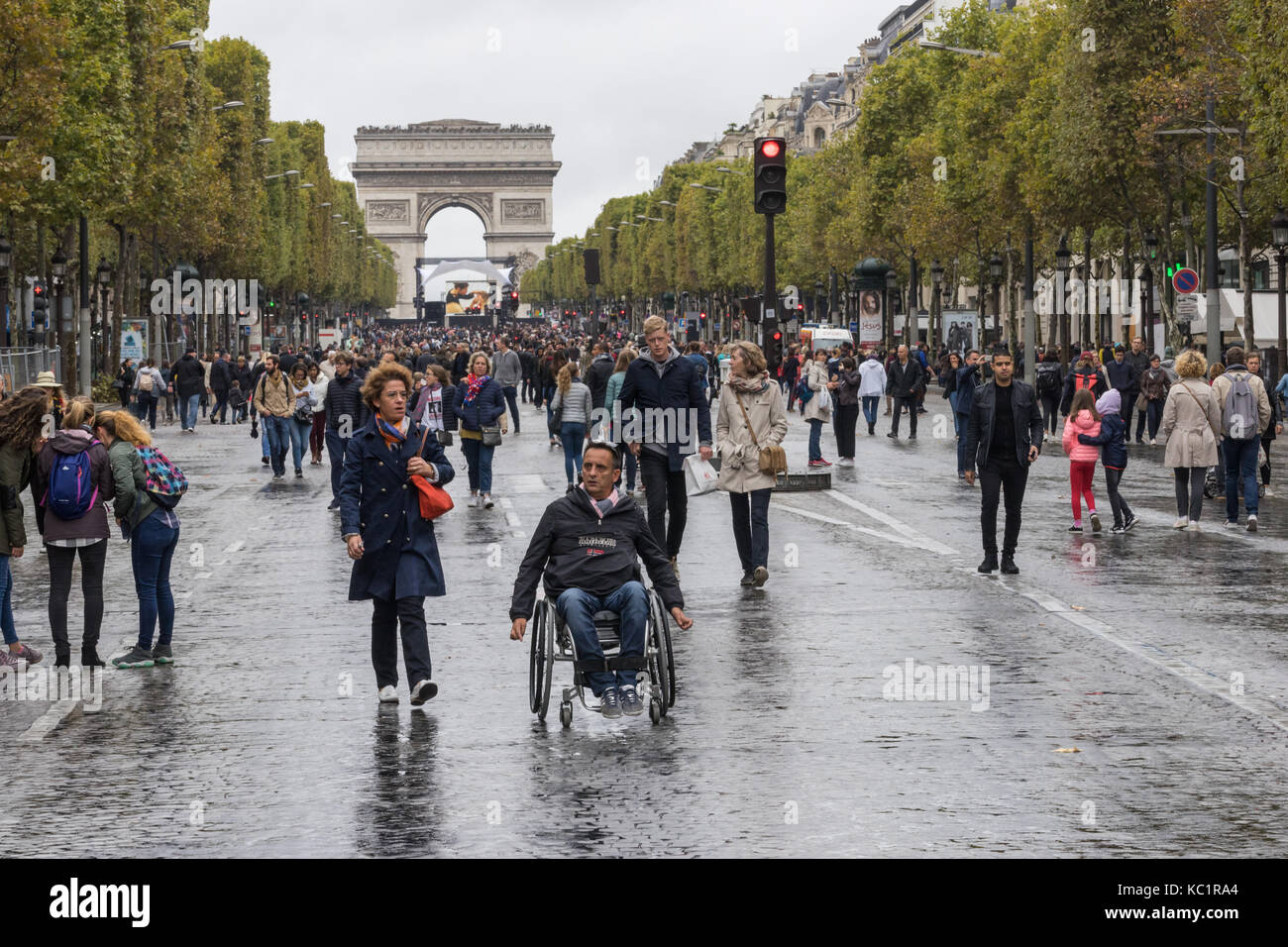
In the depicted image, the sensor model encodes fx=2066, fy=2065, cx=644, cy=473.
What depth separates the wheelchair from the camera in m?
10.1

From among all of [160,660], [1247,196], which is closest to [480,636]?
[160,660]

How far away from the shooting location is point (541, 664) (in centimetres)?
1021

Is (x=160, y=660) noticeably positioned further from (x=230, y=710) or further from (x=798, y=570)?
(x=798, y=570)

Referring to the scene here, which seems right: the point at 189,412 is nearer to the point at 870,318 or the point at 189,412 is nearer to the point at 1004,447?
the point at 1004,447

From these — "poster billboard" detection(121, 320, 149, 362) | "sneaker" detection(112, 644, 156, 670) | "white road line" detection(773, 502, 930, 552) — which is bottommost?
"sneaker" detection(112, 644, 156, 670)

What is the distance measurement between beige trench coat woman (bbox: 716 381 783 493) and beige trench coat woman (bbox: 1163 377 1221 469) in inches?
230

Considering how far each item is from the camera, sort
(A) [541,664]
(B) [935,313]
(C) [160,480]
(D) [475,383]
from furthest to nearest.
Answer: (B) [935,313] < (D) [475,383] < (C) [160,480] < (A) [541,664]

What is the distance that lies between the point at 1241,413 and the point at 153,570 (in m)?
11.8

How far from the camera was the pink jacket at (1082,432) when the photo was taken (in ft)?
63.3

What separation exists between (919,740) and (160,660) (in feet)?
16.6

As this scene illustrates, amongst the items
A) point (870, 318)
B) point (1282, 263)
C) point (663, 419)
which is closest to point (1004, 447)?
point (663, 419)

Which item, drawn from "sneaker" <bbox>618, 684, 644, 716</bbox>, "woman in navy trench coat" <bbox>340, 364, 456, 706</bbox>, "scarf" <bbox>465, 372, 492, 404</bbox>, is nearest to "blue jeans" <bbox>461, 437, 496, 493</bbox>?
"scarf" <bbox>465, 372, 492, 404</bbox>

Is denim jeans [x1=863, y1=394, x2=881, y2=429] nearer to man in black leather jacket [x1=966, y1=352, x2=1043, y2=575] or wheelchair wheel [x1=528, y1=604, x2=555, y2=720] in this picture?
man in black leather jacket [x1=966, y1=352, x2=1043, y2=575]
